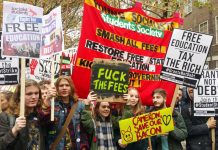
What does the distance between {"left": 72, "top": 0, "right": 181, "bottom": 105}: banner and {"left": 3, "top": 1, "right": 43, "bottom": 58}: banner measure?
1.35 metres

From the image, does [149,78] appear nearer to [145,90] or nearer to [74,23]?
[145,90]

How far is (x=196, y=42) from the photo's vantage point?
21.6 ft

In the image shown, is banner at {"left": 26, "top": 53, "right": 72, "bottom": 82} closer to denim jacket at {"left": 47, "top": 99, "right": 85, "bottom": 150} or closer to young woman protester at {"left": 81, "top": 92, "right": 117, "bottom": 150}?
young woman protester at {"left": 81, "top": 92, "right": 117, "bottom": 150}

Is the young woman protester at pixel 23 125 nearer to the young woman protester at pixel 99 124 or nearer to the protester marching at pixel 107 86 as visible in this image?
the protester marching at pixel 107 86

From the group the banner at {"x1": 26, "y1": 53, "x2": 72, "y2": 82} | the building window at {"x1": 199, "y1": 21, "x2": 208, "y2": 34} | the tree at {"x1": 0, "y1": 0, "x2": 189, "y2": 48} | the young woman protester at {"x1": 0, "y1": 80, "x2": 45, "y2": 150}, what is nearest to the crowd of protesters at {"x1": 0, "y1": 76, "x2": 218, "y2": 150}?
the young woman protester at {"x1": 0, "y1": 80, "x2": 45, "y2": 150}

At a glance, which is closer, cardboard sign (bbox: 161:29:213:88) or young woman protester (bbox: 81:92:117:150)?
young woman protester (bbox: 81:92:117:150)

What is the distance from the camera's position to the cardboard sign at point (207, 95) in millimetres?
6871

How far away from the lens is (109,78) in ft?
19.1

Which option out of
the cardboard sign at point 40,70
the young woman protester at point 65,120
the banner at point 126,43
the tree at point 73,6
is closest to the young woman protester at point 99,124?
the young woman protester at point 65,120

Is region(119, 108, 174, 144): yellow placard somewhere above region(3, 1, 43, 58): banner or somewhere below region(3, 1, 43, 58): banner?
below

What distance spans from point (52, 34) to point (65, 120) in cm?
130

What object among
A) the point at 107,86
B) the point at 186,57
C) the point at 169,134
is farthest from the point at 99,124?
the point at 186,57

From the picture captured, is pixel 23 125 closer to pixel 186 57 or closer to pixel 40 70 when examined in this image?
pixel 186 57

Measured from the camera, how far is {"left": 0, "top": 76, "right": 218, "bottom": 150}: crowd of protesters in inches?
189
